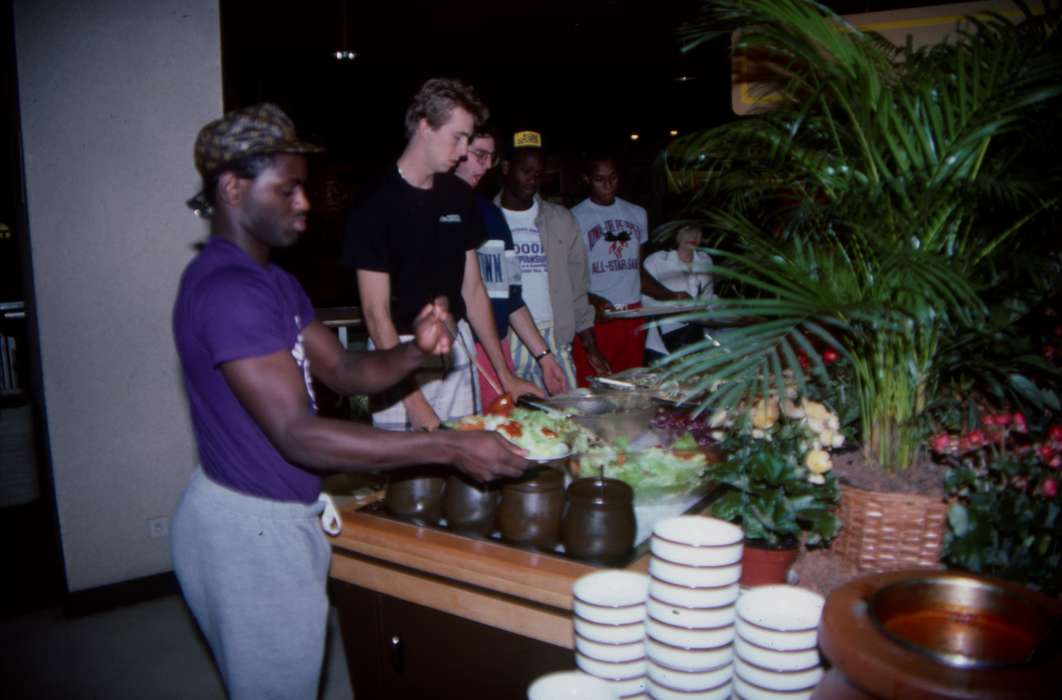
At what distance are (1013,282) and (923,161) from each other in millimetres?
293

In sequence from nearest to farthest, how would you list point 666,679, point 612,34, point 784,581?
1. point 666,679
2. point 784,581
3. point 612,34

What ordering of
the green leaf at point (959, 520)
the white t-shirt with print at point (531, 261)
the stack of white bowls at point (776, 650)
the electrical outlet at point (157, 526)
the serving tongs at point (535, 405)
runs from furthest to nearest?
the white t-shirt with print at point (531, 261), the electrical outlet at point (157, 526), the serving tongs at point (535, 405), the green leaf at point (959, 520), the stack of white bowls at point (776, 650)

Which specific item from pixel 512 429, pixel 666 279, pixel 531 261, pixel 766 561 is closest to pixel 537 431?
pixel 512 429

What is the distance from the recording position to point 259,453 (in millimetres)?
1563

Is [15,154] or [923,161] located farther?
[15,154]

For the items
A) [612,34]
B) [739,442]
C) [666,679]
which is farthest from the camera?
[612,34]

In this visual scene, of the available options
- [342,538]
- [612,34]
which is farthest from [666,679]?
[612,34]

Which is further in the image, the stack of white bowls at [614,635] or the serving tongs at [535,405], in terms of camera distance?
the serving tongs at [535,405]

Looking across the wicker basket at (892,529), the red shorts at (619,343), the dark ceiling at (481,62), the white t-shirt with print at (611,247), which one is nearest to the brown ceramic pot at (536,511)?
the wicker basket at (892,529)

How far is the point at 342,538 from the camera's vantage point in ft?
5.94

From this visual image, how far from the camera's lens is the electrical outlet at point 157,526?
3666 mm

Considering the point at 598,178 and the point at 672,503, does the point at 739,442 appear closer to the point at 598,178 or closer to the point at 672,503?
the point at 672,503

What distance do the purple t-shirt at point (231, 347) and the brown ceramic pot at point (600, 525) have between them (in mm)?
548

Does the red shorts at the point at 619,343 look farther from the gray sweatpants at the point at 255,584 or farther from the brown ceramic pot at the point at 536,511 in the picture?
the gray sweatpants at the point at 255,584
